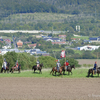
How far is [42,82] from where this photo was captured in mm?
21922

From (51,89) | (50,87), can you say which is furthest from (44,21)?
(51,89)

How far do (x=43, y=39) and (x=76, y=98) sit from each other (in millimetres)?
105002

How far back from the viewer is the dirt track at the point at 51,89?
1670cm

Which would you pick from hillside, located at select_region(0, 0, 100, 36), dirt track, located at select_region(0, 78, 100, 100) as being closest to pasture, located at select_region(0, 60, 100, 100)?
dirt track, located at select_region(0, 78, 100, 100)

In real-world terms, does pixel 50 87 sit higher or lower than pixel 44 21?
lower

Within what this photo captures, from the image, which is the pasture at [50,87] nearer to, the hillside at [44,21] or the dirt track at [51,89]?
the dirt track at [51,89]

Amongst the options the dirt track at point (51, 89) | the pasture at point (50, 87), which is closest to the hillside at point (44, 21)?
the pasture at point (50, 87)

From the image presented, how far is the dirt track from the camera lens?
1670cm

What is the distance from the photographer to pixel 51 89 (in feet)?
62.1

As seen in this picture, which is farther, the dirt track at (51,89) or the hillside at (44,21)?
the hillside at (44,21)

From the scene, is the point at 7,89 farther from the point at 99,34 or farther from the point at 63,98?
the point at 99,34

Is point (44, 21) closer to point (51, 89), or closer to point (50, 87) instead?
point (50, 87)

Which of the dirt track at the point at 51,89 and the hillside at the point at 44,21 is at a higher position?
the hillside at the point at 44,21

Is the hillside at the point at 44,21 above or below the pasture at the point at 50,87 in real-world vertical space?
above
